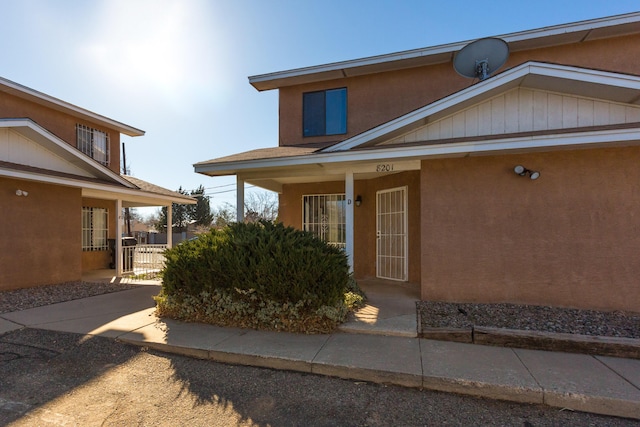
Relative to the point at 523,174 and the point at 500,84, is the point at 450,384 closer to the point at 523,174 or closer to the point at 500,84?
the point at 523,174

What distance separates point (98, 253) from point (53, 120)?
4873 millimetres

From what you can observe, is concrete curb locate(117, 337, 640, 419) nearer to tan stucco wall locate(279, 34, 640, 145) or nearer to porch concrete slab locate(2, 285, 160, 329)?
porch concrete slab locate(2, 285, 160, 329)

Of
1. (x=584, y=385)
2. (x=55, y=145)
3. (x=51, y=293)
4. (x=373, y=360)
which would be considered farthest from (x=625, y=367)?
(x=55, y=145)

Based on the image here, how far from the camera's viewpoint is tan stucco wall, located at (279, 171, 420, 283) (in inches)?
297

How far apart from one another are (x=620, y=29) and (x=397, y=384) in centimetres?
934

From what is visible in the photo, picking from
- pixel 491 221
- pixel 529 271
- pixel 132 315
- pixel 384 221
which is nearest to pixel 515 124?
pixel 491 221

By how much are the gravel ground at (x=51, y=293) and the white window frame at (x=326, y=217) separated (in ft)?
16.8

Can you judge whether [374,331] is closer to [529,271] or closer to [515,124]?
[529,271]

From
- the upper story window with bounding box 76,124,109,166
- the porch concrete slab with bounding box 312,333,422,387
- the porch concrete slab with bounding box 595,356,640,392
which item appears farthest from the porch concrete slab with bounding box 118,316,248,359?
the upper story window with bounding box 76,124,109,166

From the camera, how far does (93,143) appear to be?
491 inches

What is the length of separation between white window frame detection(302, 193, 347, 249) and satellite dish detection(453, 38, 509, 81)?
4213 mm

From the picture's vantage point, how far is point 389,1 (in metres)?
8.59

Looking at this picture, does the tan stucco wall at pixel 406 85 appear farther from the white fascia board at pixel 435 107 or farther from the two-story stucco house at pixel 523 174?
the white fascia board at pixel 435 107

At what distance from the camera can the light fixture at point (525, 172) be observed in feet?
17.8
